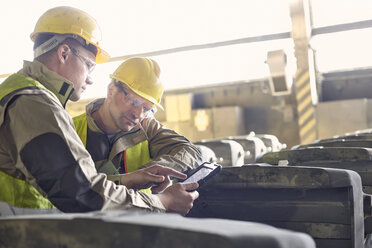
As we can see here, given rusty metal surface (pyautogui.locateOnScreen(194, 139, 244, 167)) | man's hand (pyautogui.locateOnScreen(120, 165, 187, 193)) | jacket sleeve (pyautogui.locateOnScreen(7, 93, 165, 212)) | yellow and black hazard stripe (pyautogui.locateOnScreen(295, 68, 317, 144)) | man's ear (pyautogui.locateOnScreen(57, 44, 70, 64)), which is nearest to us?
jacket sleeve (pyautogui.locateOnScreen(7, 93, 165, 212))

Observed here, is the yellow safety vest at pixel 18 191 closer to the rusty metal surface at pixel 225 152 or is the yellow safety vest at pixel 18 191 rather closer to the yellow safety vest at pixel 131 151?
the yellow safety vest at pixel 131 151

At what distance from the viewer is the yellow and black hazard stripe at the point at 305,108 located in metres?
8.48

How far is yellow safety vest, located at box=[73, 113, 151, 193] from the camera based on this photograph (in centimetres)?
216

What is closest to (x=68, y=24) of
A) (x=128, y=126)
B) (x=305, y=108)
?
(x=128, y=126)

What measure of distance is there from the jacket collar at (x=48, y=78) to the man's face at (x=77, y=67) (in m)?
0.07

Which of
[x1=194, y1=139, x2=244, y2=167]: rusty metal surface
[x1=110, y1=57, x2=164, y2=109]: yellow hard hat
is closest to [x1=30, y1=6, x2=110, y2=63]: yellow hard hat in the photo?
[x1=110, y1=57, x2=164, y2=109]: yellow hard hat

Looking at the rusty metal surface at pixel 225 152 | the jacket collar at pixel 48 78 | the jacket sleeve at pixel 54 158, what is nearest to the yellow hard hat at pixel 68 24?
the jacket collar at pixel 48 78

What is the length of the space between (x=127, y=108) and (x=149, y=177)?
1.74ft

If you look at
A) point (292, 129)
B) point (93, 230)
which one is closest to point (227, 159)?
point (93, 230)

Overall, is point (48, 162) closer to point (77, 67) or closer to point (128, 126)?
point (77, 67)

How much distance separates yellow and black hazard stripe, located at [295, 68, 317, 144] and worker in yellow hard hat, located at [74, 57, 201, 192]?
6753 millimetres

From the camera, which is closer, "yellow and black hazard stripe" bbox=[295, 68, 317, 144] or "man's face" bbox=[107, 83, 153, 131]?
"man's face" bbox=[107, 83, 153, 131]

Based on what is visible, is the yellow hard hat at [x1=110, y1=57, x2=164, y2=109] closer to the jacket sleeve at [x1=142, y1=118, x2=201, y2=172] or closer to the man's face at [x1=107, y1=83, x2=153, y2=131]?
the man's face at [x1=107, y1=83, x2=153, y2=131]

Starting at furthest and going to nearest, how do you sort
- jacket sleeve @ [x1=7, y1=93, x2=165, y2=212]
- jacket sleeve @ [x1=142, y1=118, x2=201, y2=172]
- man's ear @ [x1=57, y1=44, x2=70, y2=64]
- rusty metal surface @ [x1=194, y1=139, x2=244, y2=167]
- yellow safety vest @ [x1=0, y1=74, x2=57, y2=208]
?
rusty metal surface @ [x1=194, y1=139, x2=244, y2=167]
jacket sleeve @ [x1=142, y1=118, x2=201, y2=172]
man's ear @ [x1=57, y1=44, x2=70, y2=64]
yellow safety vest @ [x1=0, y1=74, x2=57, y2=208]
jacket sleeve @ [x1=7, y1=93, x2=165, y2=212]
